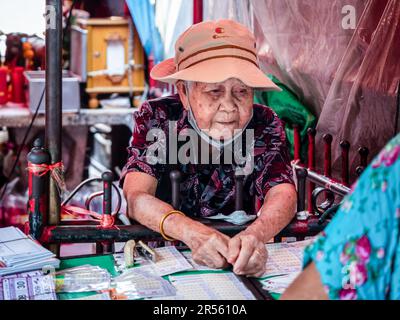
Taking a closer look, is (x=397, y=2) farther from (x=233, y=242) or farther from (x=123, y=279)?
(x=123, y=279)

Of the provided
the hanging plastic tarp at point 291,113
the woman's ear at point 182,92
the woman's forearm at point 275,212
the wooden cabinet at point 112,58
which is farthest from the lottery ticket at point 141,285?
the wooden cabinet at point 112,58

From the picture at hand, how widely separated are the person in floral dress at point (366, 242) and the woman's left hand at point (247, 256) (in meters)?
0.68

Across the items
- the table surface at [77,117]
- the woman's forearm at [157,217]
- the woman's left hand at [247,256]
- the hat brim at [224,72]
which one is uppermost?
the hat brim at [224,72]

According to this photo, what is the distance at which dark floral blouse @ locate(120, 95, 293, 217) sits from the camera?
8.33ft

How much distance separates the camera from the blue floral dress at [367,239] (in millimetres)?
1217

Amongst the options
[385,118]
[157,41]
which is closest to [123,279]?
[385,118]

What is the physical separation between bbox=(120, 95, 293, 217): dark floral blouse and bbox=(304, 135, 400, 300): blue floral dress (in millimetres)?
1251

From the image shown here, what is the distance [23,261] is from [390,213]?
1.13 meters

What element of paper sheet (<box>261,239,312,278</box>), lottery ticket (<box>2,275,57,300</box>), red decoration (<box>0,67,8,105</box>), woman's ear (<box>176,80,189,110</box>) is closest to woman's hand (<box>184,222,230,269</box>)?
paper sheet (<box>261,239,312,278</box>)

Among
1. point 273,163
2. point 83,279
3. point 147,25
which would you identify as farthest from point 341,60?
point 147,25

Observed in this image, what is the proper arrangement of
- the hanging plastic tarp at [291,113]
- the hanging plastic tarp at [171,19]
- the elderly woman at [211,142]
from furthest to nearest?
the hanging plastic tarp at [171,19] → the hanging plastic tarp at [291,113] → the elderly woman at [211,142]

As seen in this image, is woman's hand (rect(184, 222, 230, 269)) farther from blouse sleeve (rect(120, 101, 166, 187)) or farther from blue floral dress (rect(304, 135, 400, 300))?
blue floral dress (rect(304, 135, 400, 300))

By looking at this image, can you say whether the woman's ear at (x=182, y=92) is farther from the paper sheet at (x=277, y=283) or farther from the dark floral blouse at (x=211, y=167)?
the paper sheet at (x=277, y=283)
